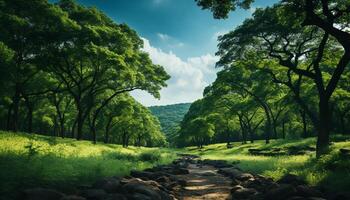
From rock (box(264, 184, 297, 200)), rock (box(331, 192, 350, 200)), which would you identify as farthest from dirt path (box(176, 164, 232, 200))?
rock (box(331, 192, 350, 200))

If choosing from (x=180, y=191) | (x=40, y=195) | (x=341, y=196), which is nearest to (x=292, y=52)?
(x=180, y=191)

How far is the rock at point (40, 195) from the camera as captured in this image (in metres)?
8.44

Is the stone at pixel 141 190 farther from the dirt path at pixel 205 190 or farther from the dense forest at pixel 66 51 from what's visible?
the dense forest at pixel 66 51

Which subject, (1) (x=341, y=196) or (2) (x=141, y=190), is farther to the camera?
(2) (x=141, y=190)

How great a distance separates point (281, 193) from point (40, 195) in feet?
25.8

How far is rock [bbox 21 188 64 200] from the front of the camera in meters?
8.44

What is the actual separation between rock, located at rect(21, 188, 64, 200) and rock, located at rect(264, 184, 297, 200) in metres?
7.08

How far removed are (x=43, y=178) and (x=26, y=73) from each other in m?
32.6

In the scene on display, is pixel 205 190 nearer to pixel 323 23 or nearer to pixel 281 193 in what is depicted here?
pixel 281 193

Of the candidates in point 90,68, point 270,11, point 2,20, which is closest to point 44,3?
point 2,20

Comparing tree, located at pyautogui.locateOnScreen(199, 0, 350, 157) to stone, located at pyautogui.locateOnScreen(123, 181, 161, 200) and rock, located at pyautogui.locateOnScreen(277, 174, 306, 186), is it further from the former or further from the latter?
stone, located at pyautogui.locateOnScreen(123, 181, 161, 200)

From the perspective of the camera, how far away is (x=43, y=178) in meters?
11.1

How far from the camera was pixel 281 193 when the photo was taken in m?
11.0

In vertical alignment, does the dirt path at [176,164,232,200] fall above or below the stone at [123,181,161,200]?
below
